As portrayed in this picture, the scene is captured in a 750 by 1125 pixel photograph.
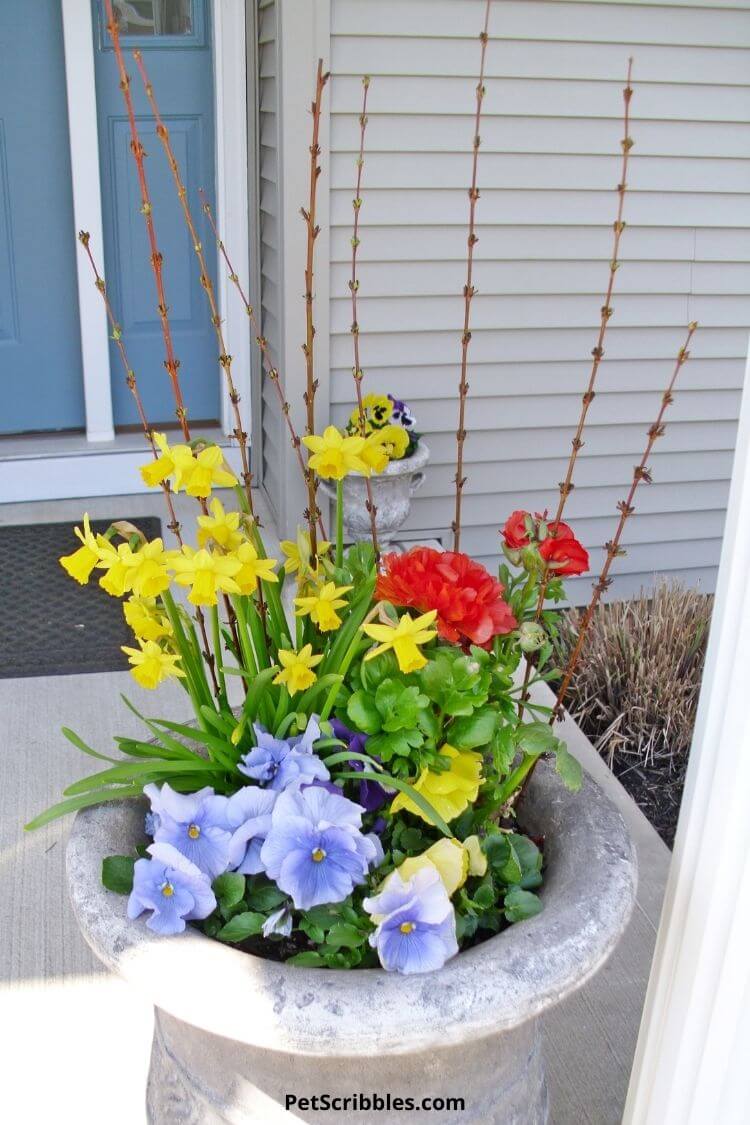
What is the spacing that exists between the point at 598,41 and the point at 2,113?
1.73 meters

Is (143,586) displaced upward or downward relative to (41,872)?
upward

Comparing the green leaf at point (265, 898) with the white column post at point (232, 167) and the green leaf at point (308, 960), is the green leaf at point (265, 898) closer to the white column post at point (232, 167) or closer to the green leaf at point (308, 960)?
the green leaf at point (308, 960)

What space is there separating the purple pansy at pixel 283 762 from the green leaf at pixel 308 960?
18cm

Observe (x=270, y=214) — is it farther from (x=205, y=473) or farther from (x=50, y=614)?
(x=205, y=473)

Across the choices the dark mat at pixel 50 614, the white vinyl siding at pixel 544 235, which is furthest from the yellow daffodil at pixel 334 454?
the white vinyl siding at pixel 544 235

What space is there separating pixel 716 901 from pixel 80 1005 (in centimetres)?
122

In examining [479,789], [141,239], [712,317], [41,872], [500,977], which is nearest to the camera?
[500,977]

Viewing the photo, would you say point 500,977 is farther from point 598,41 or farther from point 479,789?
point 598,41

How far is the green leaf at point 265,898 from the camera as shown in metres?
1.25

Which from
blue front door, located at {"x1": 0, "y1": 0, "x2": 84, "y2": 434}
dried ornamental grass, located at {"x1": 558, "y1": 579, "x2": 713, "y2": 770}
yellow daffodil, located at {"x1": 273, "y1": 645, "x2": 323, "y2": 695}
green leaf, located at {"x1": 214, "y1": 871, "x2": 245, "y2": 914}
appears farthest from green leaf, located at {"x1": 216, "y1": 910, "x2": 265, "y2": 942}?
blue front door, located at {"x1": 0, "y1": 0, "x2": 84, "y2": 434}

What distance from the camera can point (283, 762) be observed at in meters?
1.29

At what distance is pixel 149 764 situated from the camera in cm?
129

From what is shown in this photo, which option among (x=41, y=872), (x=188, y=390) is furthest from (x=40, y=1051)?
(x=188, y=390)

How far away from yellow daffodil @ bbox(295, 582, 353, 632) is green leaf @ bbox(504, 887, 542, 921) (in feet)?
1.18
